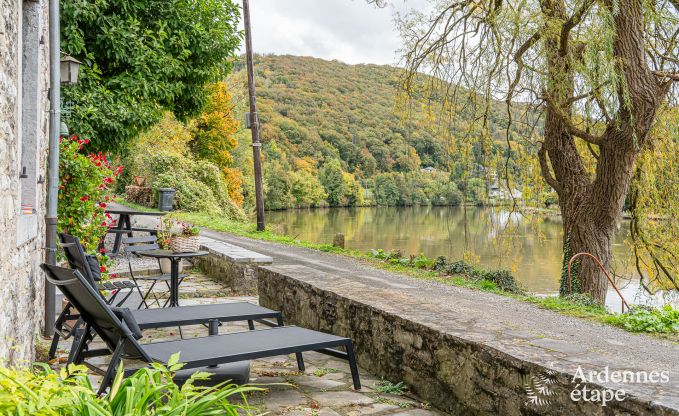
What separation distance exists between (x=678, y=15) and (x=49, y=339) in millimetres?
9187

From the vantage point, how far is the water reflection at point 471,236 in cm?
1045

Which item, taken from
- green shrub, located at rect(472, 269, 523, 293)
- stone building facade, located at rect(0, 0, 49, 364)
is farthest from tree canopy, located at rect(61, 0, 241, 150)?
green shrub, located at rect(472, 269, 523, 293)

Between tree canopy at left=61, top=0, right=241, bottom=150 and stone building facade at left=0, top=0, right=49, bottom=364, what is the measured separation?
4.69 metres

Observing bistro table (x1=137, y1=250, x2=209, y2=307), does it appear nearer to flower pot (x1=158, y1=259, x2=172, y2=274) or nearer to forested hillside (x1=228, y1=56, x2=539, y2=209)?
flower pot (x1=158, y1=259, x2=172, y2=274)

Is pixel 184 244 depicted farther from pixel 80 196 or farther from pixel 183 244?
pixel 80 196

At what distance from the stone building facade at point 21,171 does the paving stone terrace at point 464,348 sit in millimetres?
1999

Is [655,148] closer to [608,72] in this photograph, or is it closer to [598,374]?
[608,72]

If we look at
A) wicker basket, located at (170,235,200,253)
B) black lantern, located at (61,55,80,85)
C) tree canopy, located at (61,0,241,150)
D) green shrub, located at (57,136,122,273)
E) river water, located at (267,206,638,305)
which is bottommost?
river water, located at (267,206,638,305)

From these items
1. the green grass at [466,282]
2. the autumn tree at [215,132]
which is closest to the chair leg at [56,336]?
the green grass at [466,282]

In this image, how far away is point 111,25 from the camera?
9.86m

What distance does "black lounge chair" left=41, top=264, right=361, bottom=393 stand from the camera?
289 centimetres

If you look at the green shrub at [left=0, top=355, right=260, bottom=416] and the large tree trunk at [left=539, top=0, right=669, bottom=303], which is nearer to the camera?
the green shrub at [left=0, top=355, right=260, bottom=416]

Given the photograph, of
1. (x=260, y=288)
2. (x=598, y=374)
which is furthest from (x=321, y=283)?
(x=598, y=374)

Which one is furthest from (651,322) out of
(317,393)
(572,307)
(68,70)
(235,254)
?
(68,70)
